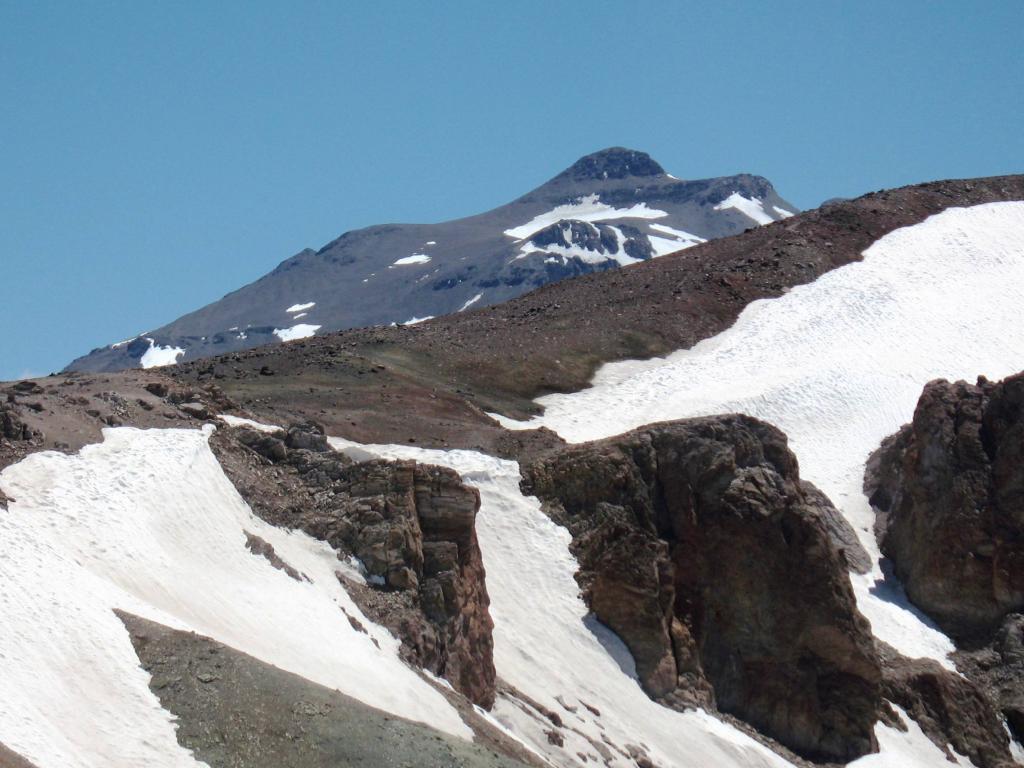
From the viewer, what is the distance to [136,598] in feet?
79.6

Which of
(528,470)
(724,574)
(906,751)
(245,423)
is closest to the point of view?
(245,423)

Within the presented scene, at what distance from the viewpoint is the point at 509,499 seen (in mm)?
40031

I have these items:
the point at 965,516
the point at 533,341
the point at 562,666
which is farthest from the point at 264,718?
the point at 533,341

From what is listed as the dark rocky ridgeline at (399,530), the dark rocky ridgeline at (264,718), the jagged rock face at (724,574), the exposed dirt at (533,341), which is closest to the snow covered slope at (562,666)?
the jagged rock face at (724,574)

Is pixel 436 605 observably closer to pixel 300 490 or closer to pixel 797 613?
pixel 300 490

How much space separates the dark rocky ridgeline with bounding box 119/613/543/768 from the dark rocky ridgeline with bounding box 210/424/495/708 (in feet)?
20.5

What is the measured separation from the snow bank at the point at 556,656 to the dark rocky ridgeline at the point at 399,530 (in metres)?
1.72

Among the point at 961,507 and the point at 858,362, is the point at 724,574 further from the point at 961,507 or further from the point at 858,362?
the point at 858,362

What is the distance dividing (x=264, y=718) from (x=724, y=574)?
68.6 feet

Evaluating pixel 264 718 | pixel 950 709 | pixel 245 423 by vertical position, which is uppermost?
pixel 245 423

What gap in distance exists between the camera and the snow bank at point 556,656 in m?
32.4

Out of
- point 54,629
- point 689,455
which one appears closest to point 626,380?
point 689,455

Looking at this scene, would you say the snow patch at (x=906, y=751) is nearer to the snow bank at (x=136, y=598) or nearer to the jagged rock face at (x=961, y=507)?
the jagged rock face at (x=961, y=507)

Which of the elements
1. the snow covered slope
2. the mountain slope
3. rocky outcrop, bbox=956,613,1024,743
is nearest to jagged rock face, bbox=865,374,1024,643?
rocky outcrop, bbox=956,613,1024,743
